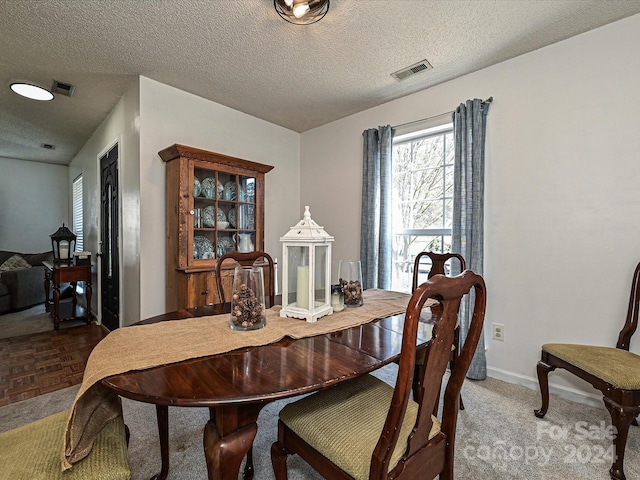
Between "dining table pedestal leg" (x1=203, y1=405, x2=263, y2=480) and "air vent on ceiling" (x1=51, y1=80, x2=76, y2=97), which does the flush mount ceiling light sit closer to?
"dining table pedestal leg" (x1=203, y1=405, x2=263, y2=480)

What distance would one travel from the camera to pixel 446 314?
82cm

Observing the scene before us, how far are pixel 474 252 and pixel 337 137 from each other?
6.58ft

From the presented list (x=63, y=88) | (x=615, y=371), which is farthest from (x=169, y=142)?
(x=615, y=371)

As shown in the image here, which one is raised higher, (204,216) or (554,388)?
(204,216)

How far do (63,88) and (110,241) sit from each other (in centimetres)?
158

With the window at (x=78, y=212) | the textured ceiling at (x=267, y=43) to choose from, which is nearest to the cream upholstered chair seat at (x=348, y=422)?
the textured ceiling at (x=267, y=43)

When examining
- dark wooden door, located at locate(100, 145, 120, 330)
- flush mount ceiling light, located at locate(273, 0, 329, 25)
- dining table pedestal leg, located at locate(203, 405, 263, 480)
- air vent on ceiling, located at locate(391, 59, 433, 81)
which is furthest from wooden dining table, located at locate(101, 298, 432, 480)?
dark wooden door, located at locate(100, 145, 120, 330)

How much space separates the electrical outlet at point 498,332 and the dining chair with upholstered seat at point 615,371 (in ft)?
1.66

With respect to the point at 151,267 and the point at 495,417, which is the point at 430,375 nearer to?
the point at 495,417

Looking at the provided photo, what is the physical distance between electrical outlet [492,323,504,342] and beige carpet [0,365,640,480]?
15.3 inches

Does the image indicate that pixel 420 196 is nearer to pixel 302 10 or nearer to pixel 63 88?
pixel 302 10

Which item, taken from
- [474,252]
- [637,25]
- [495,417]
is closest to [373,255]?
[474,252]

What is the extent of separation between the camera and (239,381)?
78 cm

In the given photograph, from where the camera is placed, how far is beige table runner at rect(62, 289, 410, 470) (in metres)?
0.79
